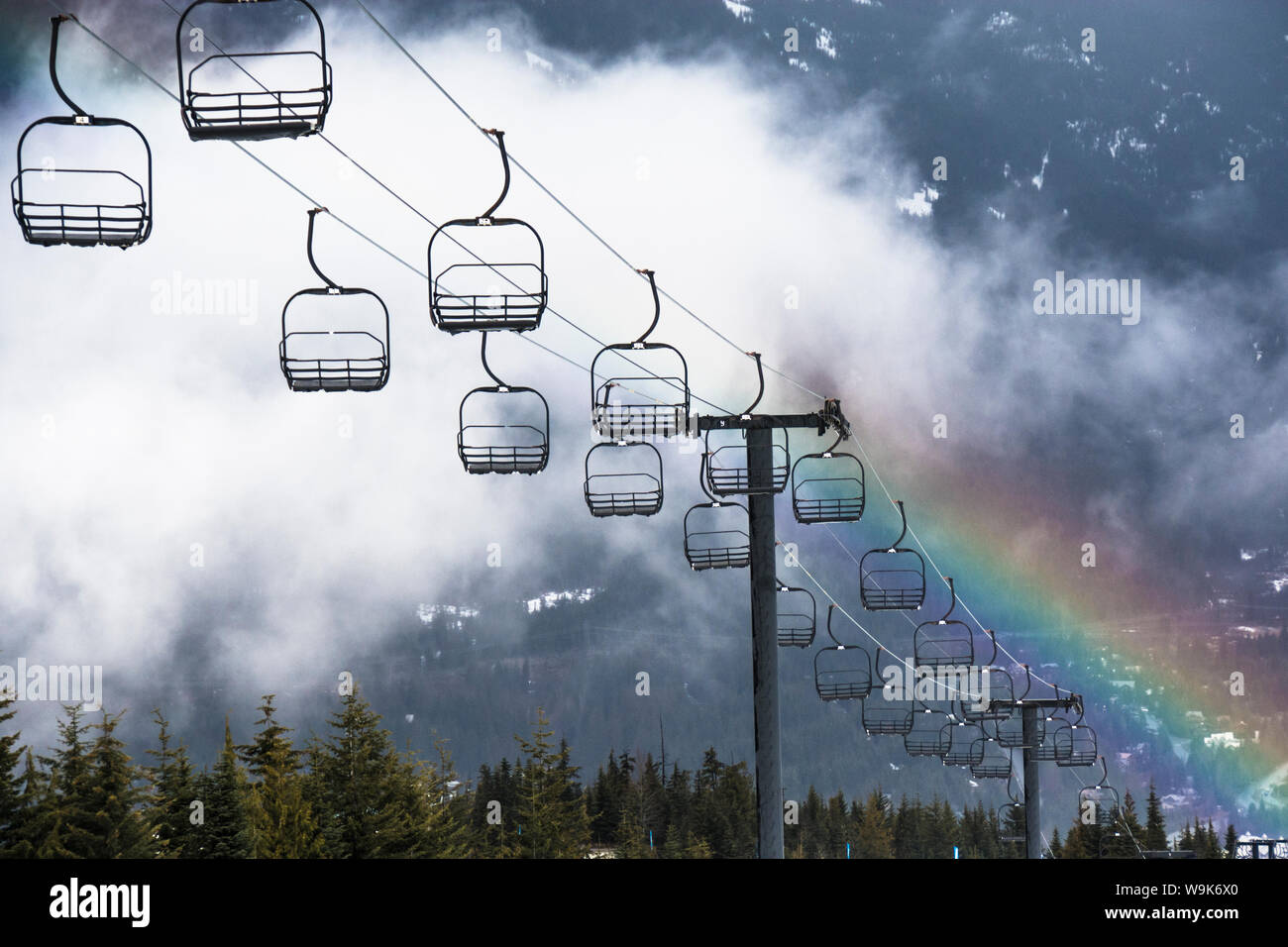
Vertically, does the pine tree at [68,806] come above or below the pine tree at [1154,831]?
above

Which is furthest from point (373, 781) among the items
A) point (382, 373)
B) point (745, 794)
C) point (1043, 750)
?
point (745, 794)

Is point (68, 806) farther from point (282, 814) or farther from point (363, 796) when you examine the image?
point (363, 796)

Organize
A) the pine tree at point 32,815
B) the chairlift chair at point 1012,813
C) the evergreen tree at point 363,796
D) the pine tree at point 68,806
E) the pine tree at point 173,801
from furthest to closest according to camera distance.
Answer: the chairlift chair at point 1012,813 < the evergreen tree at point 363,796 < the pine tree at point 173,801 < the pine tree at point 68,806 < the pine tree at point 32,815

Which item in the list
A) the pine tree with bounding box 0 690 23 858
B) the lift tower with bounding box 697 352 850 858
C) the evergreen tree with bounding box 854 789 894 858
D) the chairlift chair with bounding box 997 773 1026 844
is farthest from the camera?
the evergreen tree with bounding box 854 789 894 858

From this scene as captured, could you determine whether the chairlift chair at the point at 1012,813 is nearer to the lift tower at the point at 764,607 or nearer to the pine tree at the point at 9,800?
the lift tower at the point at 764,607

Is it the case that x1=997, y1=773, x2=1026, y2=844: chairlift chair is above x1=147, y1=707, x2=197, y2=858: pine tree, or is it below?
below

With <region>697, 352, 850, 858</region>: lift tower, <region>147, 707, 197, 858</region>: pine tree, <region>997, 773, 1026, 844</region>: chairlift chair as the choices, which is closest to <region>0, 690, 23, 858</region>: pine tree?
<region>147, 707, 197, 858</region>: pine tree

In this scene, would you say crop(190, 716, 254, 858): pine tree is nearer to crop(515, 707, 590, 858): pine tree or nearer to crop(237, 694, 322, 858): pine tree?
crop(237, 694, 322, 858): pine tree

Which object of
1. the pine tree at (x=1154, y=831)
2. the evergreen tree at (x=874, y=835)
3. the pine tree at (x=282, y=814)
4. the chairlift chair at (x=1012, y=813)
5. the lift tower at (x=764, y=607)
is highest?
the lift tower at (x=764, y=607)

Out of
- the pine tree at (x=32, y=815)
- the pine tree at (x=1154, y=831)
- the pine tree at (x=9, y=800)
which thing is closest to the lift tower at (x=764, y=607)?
the pine tree at (x=32, y=815)
